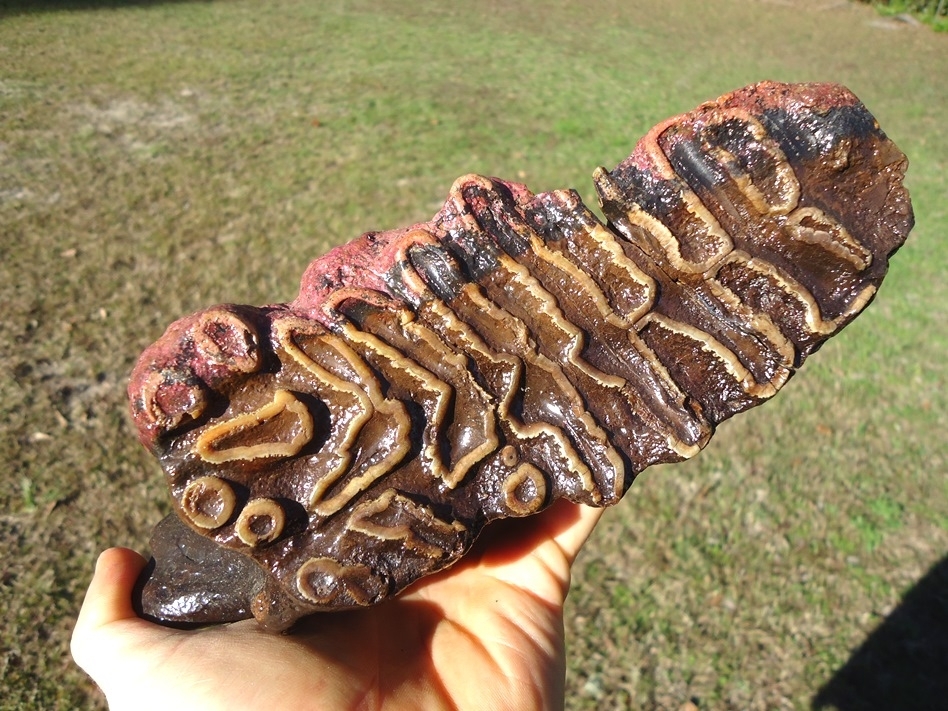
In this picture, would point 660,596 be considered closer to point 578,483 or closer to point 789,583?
point 789,583

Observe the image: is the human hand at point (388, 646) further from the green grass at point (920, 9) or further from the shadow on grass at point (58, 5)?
the green grass at point (920, 9)

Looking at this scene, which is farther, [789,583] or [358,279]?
[789,583]

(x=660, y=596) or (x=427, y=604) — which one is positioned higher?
(x=427, y=604)

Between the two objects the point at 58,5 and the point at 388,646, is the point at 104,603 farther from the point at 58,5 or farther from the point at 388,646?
the point at 58,5

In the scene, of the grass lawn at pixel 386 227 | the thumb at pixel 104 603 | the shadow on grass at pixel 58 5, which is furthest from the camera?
the shadow on grass at pixel 58 5

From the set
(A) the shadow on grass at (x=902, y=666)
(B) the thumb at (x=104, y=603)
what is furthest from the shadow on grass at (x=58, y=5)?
(A) the shadow on grass at (x=902, y=666)

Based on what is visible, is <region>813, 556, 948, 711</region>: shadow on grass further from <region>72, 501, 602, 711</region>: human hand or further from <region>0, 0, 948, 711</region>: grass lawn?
<region>72, 501, 602, 711</region>: human hand

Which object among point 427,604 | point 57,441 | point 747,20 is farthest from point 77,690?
point 747,20
